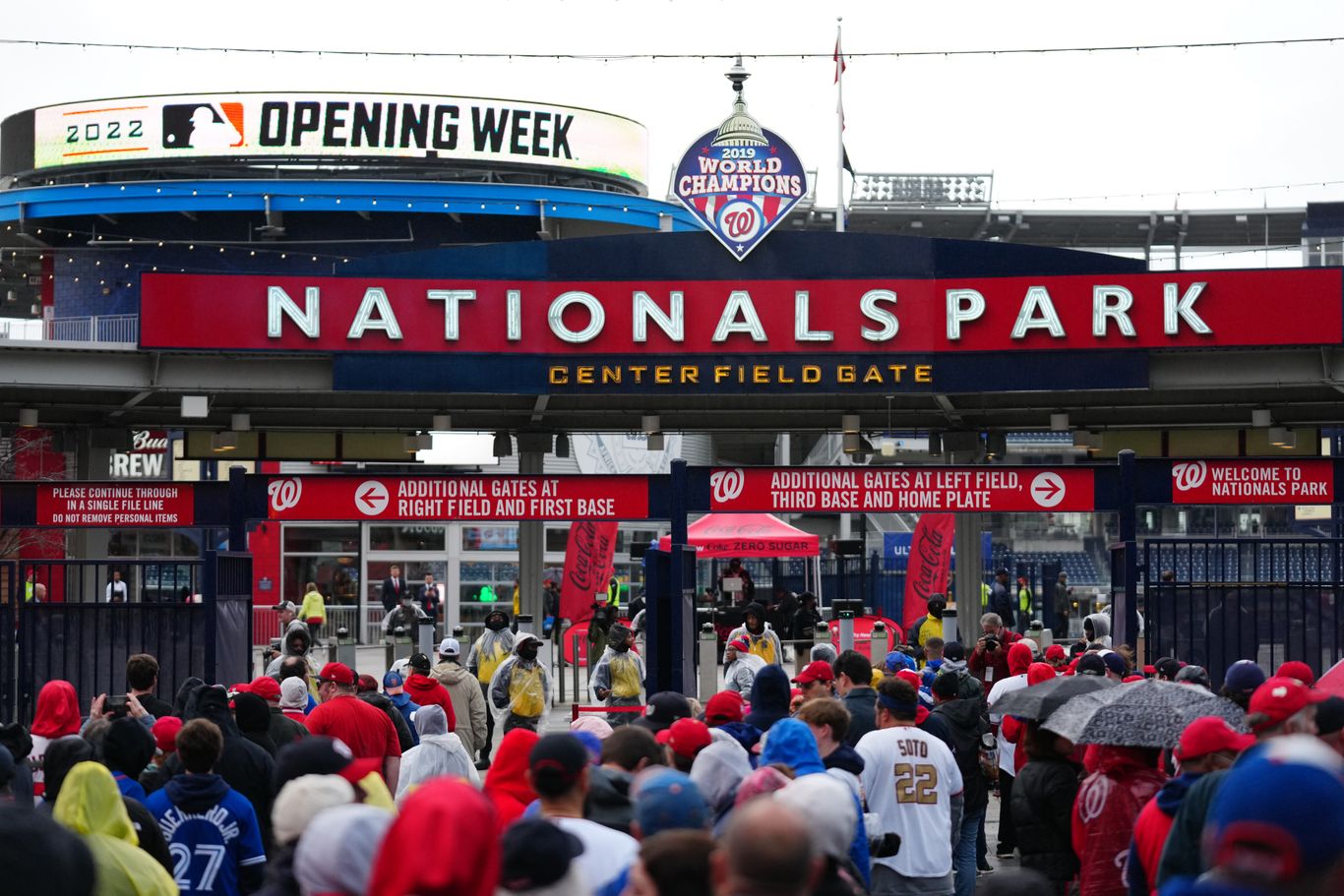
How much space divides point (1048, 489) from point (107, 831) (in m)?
12.3

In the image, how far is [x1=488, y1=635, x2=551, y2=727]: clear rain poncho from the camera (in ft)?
50.5

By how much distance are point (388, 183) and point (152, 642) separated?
29.2 metres

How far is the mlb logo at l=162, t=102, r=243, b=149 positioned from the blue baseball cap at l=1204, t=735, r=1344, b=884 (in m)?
43.1

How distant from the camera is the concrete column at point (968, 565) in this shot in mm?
26328

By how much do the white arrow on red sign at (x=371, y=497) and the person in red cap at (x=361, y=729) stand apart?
667 centimetres

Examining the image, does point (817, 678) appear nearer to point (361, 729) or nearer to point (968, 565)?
point (361, 729)

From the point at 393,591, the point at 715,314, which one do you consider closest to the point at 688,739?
the point at 715,314

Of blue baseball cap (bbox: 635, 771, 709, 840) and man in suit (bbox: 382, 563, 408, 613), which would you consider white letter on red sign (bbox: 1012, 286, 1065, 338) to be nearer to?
blue baseball cap (bbox: 635, 771, 709, 840)

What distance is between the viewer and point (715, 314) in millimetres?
21922

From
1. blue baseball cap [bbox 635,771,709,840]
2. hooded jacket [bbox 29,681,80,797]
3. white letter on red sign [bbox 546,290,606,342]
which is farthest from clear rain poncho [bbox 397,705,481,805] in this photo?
white letter on red sign [bbox 546,290,606,342]

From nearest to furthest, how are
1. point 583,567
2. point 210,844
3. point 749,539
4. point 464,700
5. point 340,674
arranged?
point 210,844 → point 340,674 → point 464,700 → point 583,567 → point 749,539

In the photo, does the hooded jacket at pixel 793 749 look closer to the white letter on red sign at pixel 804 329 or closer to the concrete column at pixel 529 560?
the white letter on red sign at pixel 804 329

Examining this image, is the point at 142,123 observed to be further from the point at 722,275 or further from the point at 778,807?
the point at 778,807

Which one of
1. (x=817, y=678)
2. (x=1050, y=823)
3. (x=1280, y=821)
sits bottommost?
(x=1050, y=823)
